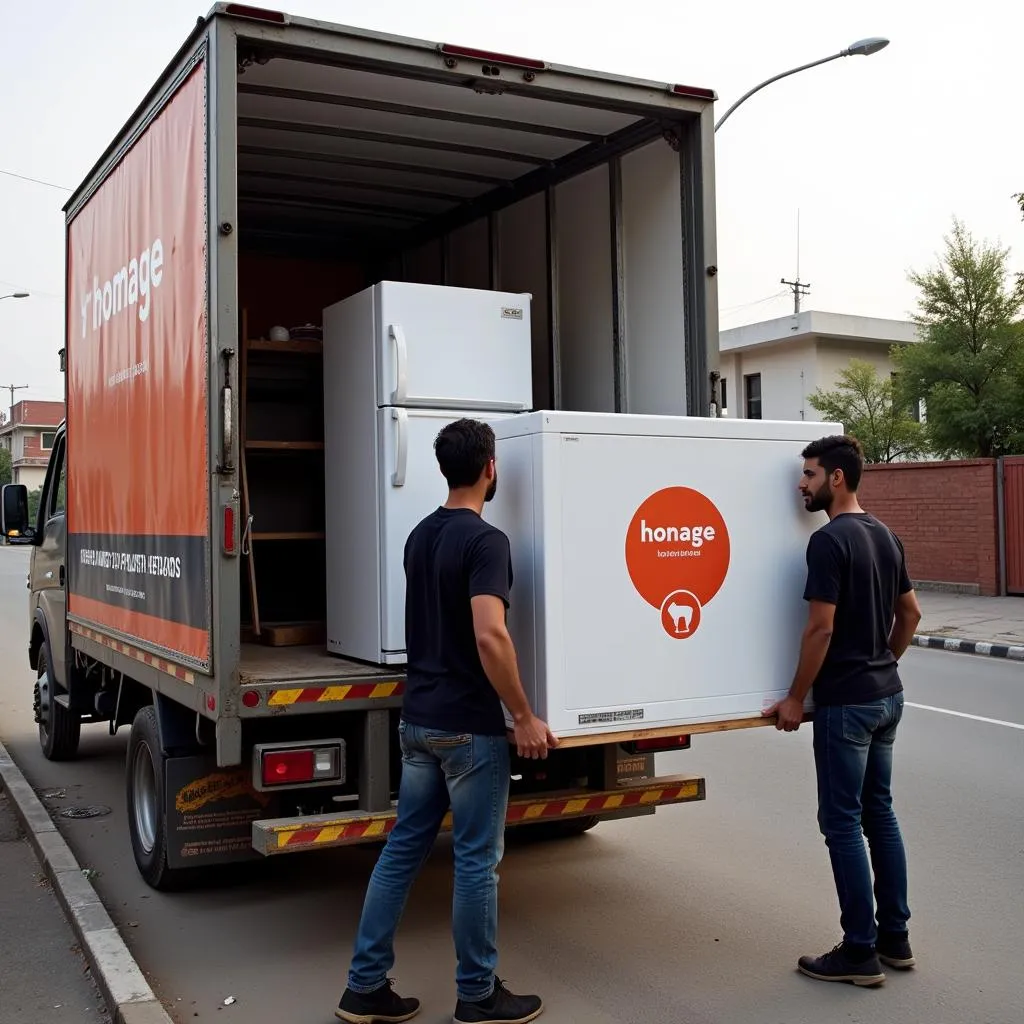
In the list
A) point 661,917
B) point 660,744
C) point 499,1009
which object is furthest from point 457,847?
point 661,917

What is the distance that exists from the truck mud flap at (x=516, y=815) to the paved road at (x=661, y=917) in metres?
0.51

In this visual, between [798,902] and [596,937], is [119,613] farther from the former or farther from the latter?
[798,902]

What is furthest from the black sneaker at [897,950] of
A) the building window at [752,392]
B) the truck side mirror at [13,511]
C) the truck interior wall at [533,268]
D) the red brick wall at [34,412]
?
the red brick wall at [34,412]

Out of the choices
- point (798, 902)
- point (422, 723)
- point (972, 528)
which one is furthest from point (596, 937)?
point (972, 528)

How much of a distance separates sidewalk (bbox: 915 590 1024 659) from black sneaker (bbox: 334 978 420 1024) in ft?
38.1

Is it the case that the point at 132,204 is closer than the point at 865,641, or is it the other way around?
the point at 865,641

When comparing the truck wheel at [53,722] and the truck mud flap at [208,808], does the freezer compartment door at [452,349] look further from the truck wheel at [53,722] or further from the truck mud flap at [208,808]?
the truck wheel at [53,722]

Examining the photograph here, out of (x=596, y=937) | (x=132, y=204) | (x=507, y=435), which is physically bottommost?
(x=596, y=937)

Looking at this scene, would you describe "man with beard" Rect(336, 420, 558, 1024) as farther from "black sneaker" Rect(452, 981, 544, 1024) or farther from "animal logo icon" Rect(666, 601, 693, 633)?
"animal logo icon" Rect(666, 601, 693, 633)

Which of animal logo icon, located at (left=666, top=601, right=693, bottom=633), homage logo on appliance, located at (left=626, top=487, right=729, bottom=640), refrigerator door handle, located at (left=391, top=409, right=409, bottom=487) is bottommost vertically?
animal logo icon, located at (left=666, top=601, right=693, bottom=633)

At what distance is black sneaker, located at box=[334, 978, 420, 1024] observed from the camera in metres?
4.10

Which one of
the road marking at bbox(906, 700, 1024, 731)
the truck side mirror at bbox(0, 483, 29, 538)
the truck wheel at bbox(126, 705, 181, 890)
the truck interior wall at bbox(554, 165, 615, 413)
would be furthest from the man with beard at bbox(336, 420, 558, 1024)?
the road marking at bbox(906, 700, 1024, 731)

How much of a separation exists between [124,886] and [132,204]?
324cm

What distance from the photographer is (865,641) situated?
4473 millimetres
